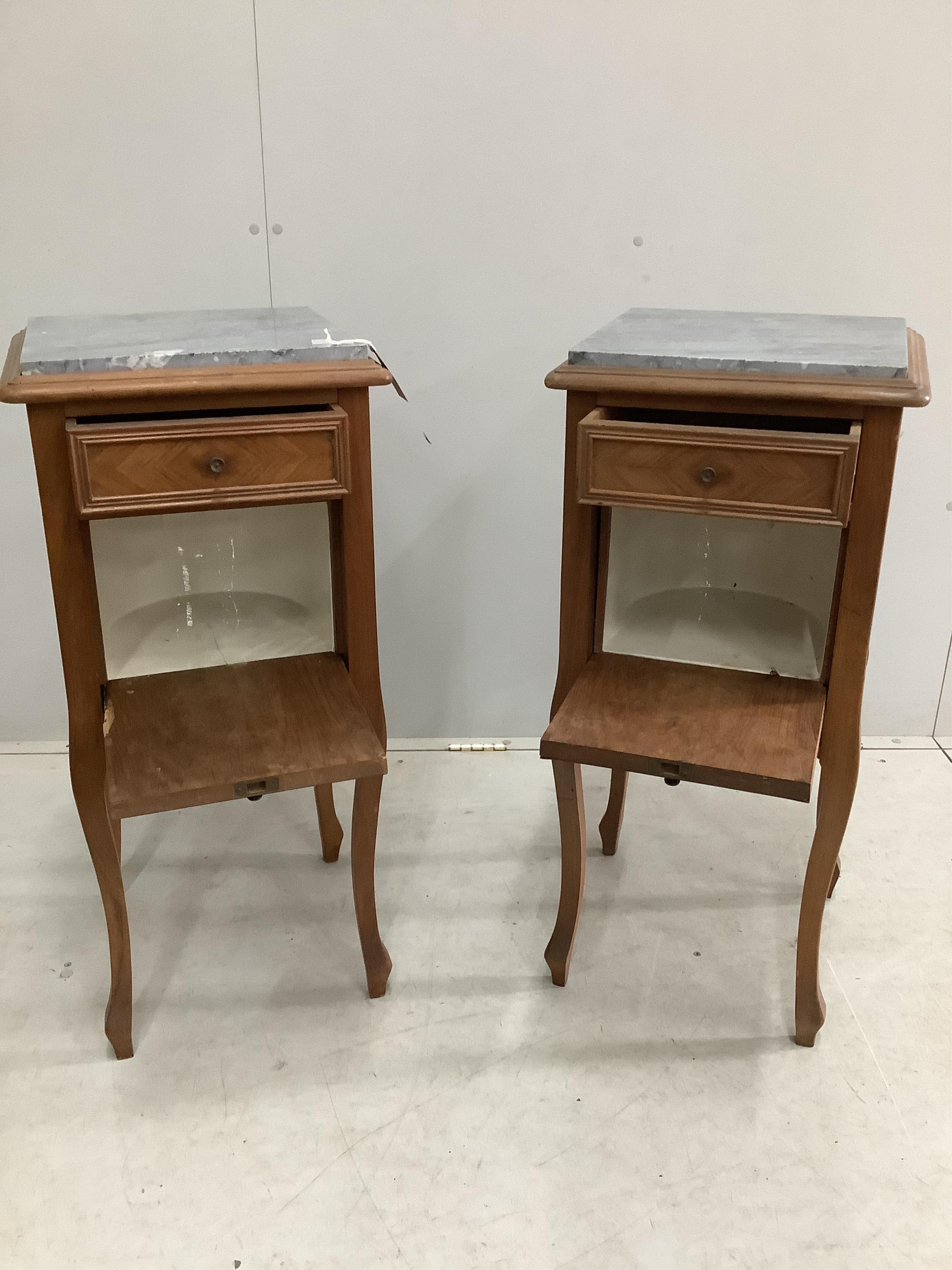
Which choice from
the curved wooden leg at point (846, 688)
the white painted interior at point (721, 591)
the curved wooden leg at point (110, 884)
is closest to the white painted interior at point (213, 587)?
the curved wooden leg at point (110, 884)

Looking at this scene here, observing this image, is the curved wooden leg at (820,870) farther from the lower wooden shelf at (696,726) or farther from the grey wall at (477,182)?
the grey wall at (477,182)

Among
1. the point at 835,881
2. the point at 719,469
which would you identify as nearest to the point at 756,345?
the point at 719,469

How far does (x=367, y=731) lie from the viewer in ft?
4.56

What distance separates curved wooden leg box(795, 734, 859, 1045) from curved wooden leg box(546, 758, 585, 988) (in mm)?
310

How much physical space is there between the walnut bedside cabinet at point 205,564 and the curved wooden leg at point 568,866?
0.82 feet

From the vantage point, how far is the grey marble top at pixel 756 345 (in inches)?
48.6

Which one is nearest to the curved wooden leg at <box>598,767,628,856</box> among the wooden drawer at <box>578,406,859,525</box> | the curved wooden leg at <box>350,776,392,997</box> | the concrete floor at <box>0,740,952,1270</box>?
the concrete floor at <box>0,740,952,1270</box>

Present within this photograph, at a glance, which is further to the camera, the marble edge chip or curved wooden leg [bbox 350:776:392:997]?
curved wooden leg [bbox 350:776:392:997]

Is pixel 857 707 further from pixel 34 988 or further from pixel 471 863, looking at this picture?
pixel 34 988

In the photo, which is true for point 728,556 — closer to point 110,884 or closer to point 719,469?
point 719,469

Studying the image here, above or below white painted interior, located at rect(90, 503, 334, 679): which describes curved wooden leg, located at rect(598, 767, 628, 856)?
below

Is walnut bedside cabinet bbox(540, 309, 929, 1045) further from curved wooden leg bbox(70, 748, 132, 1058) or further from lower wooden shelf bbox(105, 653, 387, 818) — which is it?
curved wooden leg bbox(70, 748, 132, 1058)

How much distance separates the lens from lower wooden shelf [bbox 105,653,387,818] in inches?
51.1

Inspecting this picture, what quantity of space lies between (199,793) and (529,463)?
100cm
